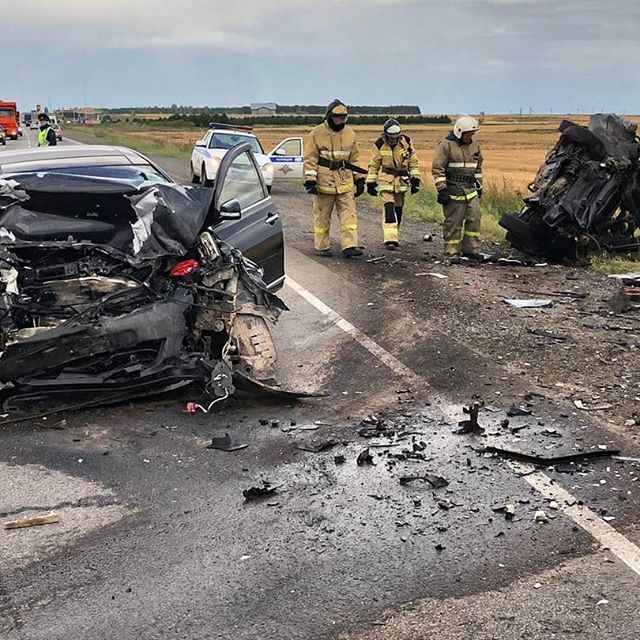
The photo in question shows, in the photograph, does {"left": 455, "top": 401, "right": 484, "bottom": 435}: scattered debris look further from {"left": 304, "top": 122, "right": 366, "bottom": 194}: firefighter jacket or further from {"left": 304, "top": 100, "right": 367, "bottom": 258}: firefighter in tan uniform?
{"left": 304, "top": 122, "right": 366, "bottom": 194}: firefighter jacket

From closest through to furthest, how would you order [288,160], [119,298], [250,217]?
1. [119,298]
2. [250,217]
3. [288,160]

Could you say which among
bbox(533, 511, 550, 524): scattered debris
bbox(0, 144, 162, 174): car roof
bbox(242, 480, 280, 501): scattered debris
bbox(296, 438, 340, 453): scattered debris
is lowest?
bbox(296, 438, 340, 453): scattered debris

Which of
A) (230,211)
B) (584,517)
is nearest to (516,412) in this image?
(584,517)

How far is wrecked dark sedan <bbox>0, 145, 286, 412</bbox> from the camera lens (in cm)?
524

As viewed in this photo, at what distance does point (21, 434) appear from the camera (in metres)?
5.12

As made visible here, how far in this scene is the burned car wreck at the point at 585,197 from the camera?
35.7ft

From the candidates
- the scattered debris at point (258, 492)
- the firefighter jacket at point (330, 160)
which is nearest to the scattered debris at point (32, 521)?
the scattered debris at point (258, 492)

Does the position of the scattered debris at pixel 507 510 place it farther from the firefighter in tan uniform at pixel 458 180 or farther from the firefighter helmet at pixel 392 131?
the firefighter helmet at pixel 392 131

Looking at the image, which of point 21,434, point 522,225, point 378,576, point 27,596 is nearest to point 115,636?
point 27,596

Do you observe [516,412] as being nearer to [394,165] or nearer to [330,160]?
[330,160]

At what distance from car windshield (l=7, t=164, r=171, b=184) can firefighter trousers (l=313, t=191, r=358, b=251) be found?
14.5 ft

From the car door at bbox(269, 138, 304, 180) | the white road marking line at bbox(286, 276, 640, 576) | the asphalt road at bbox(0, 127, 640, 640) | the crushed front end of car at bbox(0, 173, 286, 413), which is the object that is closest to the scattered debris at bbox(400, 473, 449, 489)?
the asphalt road at bbox(0, 127, 640, 640)

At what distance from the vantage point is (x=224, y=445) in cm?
491

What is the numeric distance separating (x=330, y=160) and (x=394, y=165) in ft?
3.55
